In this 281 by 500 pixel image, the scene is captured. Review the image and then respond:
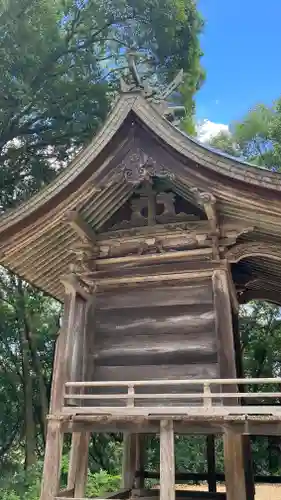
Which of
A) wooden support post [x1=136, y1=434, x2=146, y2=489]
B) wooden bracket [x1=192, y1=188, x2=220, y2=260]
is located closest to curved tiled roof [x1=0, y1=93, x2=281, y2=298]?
wooden bracket [x1=192, y1=188, x2=220, y2=260]

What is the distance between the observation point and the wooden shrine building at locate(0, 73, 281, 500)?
597cm

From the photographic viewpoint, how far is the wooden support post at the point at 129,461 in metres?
10.1

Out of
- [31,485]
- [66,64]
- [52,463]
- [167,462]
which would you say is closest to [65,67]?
[66,64]

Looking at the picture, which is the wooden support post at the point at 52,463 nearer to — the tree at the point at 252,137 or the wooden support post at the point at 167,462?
the wooden support post at the point at 167,462

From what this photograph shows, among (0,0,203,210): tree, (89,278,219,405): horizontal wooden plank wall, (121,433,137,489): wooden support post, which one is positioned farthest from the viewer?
(0,0,203,210): tree

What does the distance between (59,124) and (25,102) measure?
1.82 meters

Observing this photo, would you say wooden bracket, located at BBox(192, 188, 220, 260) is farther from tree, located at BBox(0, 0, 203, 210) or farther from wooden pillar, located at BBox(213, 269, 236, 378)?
tree, located at BBox(0, 0, 203, 210)

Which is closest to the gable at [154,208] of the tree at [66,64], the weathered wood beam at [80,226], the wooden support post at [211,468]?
the weathered wood beam at [80,226]

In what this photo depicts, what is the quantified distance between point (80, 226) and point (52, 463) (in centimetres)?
353

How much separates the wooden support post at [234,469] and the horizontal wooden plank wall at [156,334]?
2.85 ft

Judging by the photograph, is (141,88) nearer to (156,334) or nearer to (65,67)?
(156,334)

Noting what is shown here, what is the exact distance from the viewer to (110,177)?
6938 mm

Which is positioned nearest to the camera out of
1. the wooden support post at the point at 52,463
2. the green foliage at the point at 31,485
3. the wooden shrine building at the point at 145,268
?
the wooden support post at the point at 52,463

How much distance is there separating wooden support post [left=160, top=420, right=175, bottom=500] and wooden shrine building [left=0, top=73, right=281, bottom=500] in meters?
0.03
